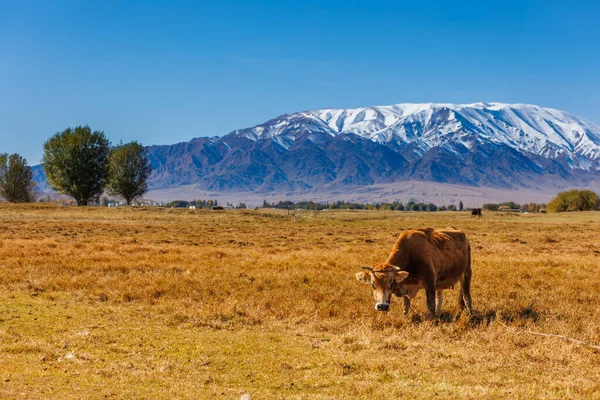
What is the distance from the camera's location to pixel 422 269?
16094 mm

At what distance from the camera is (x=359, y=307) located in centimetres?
1747

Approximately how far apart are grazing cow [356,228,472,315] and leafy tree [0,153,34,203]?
136834mm

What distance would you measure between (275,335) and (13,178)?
456 ft

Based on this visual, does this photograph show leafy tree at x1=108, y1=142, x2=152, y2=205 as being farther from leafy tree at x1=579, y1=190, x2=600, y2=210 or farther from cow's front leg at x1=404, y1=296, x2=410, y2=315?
leafy tree at x1=579, y1=190, x2=600, y2=210

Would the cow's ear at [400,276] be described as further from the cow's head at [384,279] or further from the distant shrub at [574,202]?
the distant shrub at [574,202]

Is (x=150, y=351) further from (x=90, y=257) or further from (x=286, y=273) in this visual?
(x=90, y=257)

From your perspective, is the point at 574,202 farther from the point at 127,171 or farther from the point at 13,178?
the point at 13,178

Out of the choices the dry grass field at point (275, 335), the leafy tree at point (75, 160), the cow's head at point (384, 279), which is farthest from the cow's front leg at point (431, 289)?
the leafy tree at point (75, 160)

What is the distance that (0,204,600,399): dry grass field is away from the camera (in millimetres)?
10665

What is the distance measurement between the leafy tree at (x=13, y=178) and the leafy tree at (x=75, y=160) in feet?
109

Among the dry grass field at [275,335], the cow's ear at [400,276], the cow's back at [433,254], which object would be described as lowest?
the dry grass field at [275,335]

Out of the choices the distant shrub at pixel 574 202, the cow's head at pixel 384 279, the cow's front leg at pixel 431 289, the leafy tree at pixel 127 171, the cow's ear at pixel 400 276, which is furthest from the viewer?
the distant shrub at pixel 574 202

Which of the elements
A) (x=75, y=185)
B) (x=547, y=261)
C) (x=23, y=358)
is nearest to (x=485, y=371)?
(x=23, y=358)

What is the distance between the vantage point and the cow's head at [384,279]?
48.8 ft
